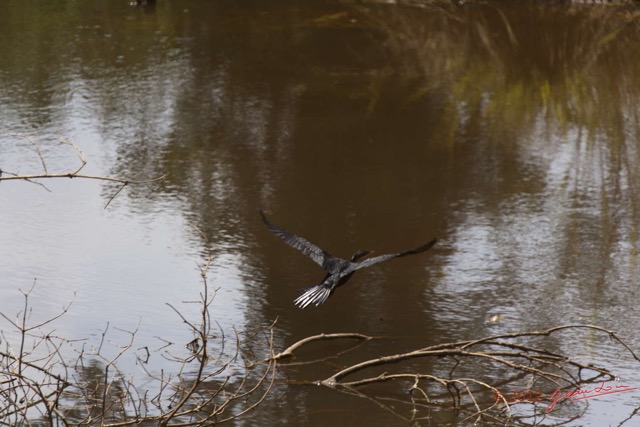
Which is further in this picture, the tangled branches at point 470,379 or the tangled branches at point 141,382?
the tangled branches at point 470,379

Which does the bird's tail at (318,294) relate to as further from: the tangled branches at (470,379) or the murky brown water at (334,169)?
the murky brown water at (334,169)

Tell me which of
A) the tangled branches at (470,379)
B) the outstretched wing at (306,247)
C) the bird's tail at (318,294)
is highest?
the outstretched wing at (306,247)

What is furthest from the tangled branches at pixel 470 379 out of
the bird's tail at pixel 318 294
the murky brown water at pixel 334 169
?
the bird's tail at pixel 318 294

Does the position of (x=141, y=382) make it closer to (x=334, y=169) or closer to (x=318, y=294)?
(x=318, y=294)

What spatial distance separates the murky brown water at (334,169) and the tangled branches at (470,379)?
11cm

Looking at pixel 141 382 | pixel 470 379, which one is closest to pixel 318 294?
pixel 470 379

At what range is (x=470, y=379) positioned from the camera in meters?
5.89

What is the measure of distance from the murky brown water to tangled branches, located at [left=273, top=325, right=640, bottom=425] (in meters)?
0.11

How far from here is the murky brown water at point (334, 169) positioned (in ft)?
24.0

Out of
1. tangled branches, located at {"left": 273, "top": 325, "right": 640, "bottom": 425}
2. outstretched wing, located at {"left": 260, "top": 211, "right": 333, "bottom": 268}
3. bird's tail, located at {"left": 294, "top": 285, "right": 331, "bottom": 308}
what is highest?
outstretched wing, located at {"left": 260, "top": 211, "right": 333, "bottom": 268}

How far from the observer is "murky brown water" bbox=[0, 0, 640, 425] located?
7316 mm

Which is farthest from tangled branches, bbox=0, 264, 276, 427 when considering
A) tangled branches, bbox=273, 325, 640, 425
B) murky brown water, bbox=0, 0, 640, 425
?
tangled branches, bbox=273, 325, 640, 425

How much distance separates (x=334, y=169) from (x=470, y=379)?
14.0 feet

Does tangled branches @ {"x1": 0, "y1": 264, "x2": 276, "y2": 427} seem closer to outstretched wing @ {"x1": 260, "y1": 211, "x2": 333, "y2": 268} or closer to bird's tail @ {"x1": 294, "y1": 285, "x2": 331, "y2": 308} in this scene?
bird's tail @ {"x1": 294, "y1": 285, "x2": 331, "y2": 308}
